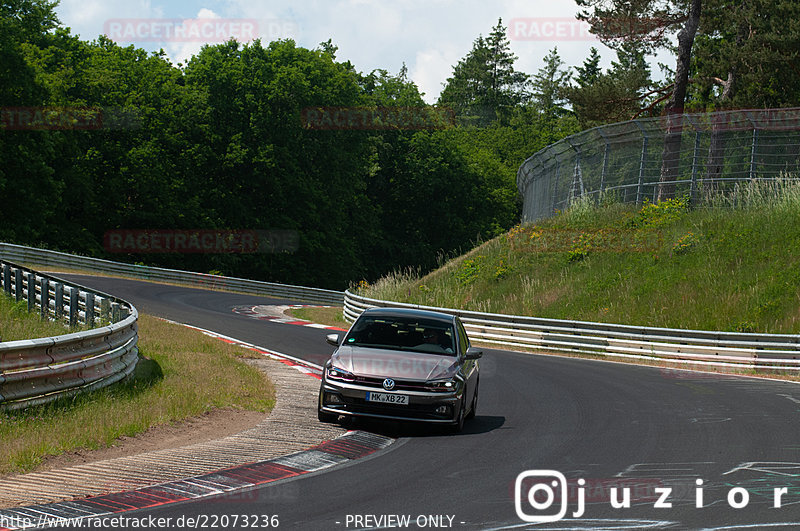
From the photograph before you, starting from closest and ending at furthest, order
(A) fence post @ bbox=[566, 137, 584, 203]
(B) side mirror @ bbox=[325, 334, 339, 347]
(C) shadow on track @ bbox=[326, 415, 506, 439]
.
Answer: (C) shadow on track @ bbox=[326, 415, 506, 439]
(B) side mirror @ bbox=[325, 334, 339, 347]
(A) fence post @ bbox=[566, 137, 584, 203]

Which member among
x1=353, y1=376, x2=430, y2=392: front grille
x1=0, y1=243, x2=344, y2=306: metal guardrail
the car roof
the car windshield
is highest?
the car roof

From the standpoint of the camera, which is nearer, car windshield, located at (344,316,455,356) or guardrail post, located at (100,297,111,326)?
car windshield, located at (344,316,455,356)

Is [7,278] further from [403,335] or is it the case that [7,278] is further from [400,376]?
[400,376]

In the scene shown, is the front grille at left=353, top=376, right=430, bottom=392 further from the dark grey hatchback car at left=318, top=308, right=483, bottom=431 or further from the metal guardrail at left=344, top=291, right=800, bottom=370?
the metal guardrail at left=344, top=291, right=800, bottom=370

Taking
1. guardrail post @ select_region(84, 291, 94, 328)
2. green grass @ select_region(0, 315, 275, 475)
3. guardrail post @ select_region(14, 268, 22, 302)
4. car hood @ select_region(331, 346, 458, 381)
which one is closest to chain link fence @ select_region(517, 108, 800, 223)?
green grass @ select_region(0, 315, 275, 475)

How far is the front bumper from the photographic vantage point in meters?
10.4

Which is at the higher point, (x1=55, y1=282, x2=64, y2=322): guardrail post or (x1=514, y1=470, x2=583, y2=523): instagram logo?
(x1=55, y1=282, x2=64, y2=322): guardrail post

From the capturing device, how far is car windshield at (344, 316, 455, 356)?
37.9ft

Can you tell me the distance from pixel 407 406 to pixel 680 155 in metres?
23.7

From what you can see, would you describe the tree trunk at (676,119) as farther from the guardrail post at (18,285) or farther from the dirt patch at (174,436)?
the dirt patch at (174,436)

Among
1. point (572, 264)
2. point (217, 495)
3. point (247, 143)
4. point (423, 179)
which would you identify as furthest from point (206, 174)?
point (217, 495)

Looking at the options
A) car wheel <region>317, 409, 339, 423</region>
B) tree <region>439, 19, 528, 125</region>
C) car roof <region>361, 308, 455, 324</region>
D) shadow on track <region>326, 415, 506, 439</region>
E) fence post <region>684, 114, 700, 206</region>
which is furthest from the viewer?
tree <region>439, 19, 528, 125</region>

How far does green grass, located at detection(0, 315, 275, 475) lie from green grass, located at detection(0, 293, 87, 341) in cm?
157

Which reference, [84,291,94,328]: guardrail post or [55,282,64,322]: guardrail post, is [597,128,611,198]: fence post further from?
[84,291,94,328]: guardrail post
